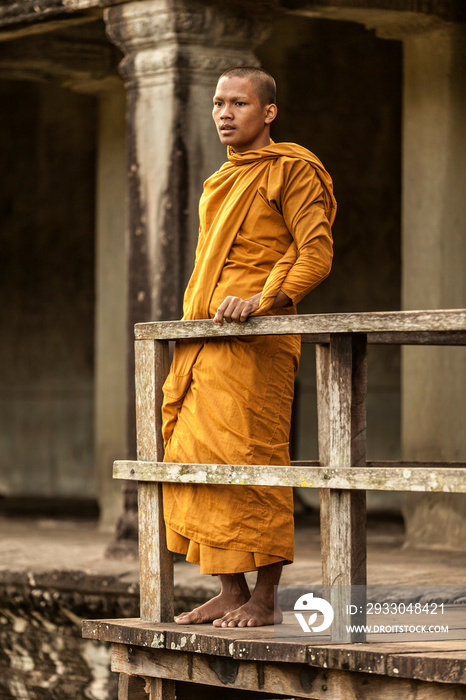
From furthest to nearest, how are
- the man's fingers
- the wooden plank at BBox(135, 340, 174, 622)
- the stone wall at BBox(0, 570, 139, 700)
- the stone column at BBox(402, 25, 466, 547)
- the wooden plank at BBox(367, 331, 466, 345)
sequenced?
the stone column at BBox(402, 25, 466, 547), the stone wall at BBox(0, 570, 139, 700), the wooden plank at BBox(367, 331, 466, 345), the wooden plank at BBox(135, 340, 174, 622), the man's fingers

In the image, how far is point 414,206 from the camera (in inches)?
297

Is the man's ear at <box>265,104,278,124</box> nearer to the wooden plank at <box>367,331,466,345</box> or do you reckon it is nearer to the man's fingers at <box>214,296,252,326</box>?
the man's fingers at <box>214,296,252,326</box>

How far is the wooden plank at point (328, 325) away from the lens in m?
3.68

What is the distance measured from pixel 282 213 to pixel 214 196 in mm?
240

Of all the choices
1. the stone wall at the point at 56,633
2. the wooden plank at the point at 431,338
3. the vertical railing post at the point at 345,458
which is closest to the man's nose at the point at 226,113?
the vertical railing post at the point at 345,458

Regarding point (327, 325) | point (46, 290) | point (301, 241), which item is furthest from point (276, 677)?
point (46, 290)

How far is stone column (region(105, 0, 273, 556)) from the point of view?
658 centimetres

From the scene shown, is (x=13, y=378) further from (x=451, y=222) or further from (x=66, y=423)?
(x=451, y=222)

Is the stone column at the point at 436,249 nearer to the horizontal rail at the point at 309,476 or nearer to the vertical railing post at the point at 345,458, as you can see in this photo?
the horizontal rail at the point at 309,476

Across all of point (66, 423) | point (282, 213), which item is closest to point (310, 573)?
point (282, 213)

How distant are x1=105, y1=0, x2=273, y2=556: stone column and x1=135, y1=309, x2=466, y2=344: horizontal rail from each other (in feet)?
Answer: 7.80

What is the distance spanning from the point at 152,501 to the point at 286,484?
0.58 metres

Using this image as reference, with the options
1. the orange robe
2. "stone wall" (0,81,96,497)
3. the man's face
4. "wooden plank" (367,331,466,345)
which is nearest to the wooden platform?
the orange robe

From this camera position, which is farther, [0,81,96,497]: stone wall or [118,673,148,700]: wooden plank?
[0,81,96,497]: stone wall
